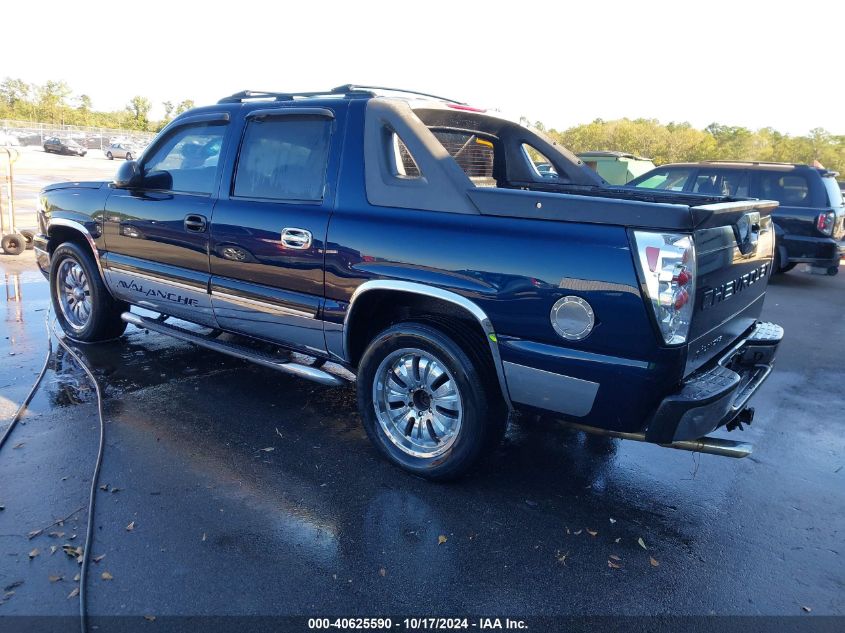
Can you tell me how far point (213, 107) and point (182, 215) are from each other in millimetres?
806

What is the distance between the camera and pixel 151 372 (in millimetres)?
5230

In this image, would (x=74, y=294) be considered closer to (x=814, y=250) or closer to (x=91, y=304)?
(x=91, y=304)

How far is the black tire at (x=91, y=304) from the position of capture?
18.3ft

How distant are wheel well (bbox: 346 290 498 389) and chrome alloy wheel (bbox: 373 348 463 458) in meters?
0.18

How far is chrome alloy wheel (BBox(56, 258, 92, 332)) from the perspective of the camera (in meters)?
5.79

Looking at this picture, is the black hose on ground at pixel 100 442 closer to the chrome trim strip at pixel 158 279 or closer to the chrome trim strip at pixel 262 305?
the chrome trim strip at pixel 158 279

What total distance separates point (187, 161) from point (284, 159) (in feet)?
3.52

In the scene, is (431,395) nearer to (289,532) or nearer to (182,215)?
(289,532)

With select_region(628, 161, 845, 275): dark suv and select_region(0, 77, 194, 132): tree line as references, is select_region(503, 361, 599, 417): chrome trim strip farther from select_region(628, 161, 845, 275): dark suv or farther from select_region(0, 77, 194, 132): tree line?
select_region(0, 77, 194, 132): tree line

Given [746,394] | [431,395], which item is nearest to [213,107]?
[431,395]

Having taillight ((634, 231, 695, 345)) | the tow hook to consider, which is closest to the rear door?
taillight ((634, 231, 695, 345))

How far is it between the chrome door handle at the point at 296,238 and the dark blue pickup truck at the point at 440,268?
0.01 m

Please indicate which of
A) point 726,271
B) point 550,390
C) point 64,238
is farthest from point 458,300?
point 64,238

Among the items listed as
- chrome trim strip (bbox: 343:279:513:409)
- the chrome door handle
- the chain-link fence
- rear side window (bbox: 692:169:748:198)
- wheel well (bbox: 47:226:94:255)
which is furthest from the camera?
the chain-link fence
